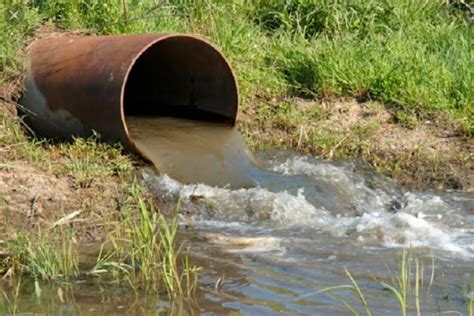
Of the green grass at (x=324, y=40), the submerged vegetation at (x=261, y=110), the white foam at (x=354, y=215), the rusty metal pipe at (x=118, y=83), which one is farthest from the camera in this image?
the green grass at (x=324, y=40)

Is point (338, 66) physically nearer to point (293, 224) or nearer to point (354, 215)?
point (354, 215)

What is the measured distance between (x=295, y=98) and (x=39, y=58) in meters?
2.11

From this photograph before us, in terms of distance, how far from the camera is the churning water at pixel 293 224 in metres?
5.07

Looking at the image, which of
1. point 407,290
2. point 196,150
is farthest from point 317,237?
point 196,150

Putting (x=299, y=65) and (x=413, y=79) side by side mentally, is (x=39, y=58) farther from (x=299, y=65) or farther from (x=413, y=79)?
(x=413, y=79)

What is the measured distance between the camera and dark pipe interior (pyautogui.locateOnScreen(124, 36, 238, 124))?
789 cm

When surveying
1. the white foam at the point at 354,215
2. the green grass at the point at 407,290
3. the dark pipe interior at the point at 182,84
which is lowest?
the white foam at the point at 354,215

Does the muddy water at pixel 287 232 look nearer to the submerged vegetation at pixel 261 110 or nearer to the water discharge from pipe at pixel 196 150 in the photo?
the water discharge from pipe at pixel 196 150

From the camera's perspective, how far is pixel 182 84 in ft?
27.1

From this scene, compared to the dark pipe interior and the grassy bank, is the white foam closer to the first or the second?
the grassy bank

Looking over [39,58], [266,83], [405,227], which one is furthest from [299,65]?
[405,227]

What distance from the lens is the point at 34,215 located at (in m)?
6.21

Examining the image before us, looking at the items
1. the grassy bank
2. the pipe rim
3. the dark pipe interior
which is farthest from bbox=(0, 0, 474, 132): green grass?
the pipe rim

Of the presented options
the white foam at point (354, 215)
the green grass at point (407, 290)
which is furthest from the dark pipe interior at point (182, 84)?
the green grass at point (407, 290)
